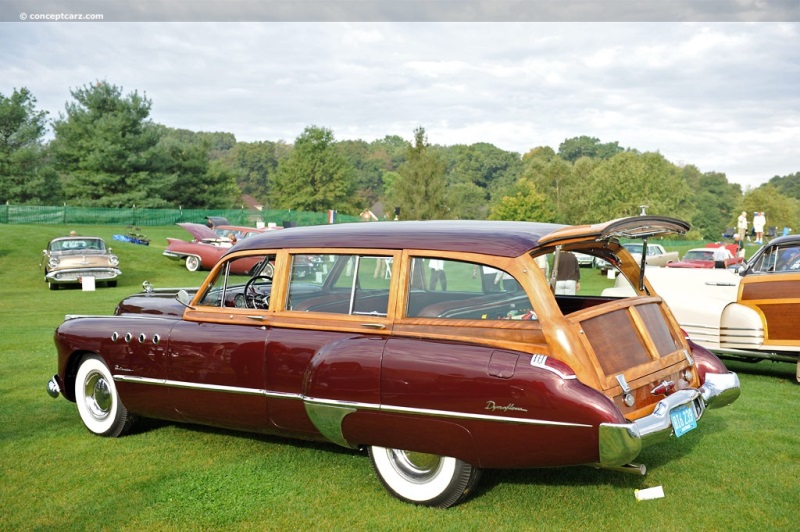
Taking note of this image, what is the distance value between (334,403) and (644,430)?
185 cm

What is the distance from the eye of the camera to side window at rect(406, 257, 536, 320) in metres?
4.62

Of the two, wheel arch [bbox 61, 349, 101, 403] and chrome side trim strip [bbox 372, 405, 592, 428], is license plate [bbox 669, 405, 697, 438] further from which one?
wheel arch [bbox 61, 349, 101, 403]

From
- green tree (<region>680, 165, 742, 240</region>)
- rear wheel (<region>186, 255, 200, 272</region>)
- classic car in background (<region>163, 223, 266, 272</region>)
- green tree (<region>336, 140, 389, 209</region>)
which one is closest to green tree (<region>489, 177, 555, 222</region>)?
green tree (<region>680, 165, 742, 240</region>)

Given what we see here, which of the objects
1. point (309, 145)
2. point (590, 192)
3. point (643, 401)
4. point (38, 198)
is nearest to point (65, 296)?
point (643, 401)

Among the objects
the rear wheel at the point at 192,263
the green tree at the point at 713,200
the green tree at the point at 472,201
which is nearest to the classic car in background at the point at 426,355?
the rear wheel at the point at 192,263

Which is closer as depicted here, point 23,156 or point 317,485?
point 317,485

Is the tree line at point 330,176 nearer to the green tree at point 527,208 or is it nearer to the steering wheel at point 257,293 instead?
the green tree at point 527,208

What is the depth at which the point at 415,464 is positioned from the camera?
4691 mm

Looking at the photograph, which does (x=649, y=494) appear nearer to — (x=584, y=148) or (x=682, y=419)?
(x=682, y=419)

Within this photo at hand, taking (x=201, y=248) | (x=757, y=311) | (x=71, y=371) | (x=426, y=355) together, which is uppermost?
(x=426, y=355)

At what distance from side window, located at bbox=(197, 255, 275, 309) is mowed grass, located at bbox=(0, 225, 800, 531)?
116cm

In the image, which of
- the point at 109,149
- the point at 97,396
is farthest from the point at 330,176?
the point at 97,396

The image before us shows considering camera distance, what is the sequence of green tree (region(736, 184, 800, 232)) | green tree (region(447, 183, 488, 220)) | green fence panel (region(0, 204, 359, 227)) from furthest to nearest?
1. green tree (region(447, 183, 488, 220))
2. green tree (region(736, 184, 800, 232))
3. green fence panel (region(0, 204, 359, 227))

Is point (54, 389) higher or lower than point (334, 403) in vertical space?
lower
